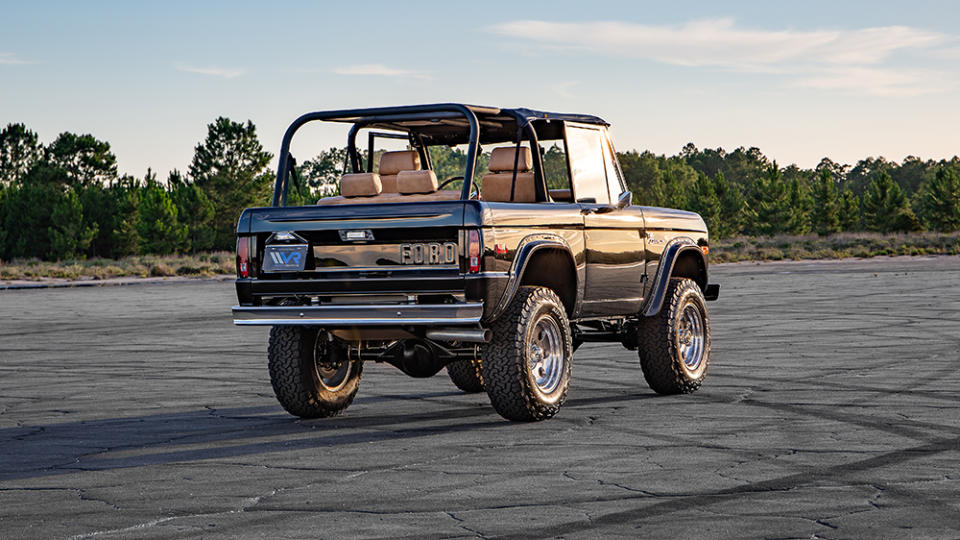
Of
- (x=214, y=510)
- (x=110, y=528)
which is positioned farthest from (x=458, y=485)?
(x=110, y=528)

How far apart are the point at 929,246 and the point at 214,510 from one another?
86.8m

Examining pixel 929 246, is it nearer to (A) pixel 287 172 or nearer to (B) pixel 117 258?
(B) pixel 117 258

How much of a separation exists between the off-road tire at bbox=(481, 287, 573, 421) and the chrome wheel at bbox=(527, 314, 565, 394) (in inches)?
1.9

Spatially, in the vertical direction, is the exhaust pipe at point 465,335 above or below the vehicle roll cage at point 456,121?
below

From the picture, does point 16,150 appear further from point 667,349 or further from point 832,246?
point 667,349

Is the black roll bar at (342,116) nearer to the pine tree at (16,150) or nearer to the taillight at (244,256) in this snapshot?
the taillight at (244,256)

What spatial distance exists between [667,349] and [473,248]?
120 inches

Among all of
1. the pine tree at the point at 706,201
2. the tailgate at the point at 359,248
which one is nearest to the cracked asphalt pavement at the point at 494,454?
the tailgate at the point at 359,248

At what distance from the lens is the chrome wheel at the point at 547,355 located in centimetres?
1002

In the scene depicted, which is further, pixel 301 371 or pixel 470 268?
pixel 301 371

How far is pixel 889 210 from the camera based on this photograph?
10394 centimetres

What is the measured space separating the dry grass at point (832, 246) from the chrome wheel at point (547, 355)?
70.0m

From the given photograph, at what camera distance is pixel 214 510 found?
6742mm

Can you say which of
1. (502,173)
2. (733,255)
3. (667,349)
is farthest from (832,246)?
(502,173)
